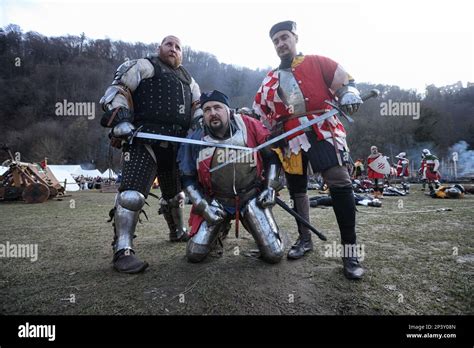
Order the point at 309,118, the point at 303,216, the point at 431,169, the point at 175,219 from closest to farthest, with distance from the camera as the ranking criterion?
1. the point at 309,118
2. the point at 303,216
3. the point at 175,219
4. the point at 431,169

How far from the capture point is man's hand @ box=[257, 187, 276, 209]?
2.47 meters

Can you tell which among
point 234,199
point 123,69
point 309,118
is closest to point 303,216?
point 234,199

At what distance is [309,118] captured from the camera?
2441mm

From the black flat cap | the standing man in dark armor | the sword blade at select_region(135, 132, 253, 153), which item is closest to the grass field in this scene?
the standing man in dark armor

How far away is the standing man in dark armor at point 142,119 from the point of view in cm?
239

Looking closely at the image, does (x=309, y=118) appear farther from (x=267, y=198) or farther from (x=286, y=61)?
(x=267, y=198)

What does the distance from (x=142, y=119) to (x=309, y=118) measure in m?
1.63

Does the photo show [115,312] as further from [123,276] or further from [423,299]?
[423,299]

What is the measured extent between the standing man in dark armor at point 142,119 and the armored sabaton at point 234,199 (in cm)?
44

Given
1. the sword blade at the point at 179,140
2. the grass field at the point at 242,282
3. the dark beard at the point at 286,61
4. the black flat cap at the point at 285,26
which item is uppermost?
the black flat cap at the point at 285,26

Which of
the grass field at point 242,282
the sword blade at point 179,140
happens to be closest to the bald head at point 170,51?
the sword blade at point 179,140

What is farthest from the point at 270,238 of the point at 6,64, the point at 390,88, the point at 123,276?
the point at 6,64

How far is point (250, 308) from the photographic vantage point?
164cm

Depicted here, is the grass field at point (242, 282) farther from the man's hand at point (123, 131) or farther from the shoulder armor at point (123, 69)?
the shoulder armor at point (123, 69)
